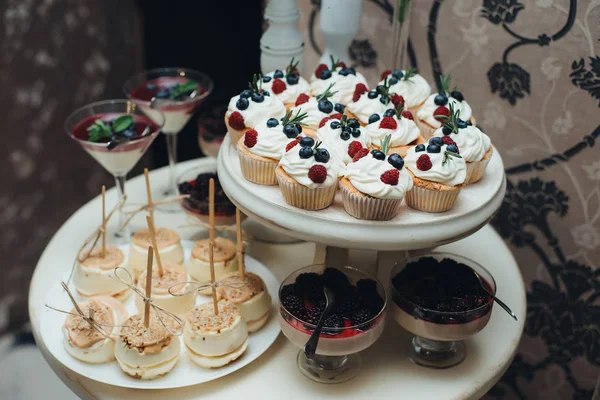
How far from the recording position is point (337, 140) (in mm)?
1489

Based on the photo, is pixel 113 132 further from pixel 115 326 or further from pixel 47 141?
pixel 47 141

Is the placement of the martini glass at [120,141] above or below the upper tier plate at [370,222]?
below

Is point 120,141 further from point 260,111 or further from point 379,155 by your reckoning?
point 379,155

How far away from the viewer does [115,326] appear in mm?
1432

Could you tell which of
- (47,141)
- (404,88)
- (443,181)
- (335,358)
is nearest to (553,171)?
(404,88)

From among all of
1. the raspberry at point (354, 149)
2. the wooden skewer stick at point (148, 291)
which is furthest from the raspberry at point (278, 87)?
the wooden skewer stick at point (148, 291)

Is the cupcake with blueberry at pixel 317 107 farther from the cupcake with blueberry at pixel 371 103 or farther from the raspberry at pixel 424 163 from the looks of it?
the raspberry at pixel 424 163

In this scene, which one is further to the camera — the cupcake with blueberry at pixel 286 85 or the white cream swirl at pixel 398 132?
the cupcake with blueberry at pixel 286 85

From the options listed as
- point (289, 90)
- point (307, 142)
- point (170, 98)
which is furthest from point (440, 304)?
point (170, 98)

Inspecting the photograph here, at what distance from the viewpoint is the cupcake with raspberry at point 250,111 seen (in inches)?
62.7

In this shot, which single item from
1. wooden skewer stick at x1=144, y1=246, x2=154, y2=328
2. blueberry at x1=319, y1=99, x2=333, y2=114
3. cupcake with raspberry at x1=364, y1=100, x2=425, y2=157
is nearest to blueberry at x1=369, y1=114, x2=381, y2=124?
cupcake with raspberry at x1=364, y1=100, x2=425, y2=157

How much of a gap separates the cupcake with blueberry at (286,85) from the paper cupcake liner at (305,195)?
0.35 metres

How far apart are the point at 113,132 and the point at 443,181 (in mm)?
912

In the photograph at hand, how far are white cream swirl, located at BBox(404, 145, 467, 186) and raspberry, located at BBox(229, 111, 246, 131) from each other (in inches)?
16.4
